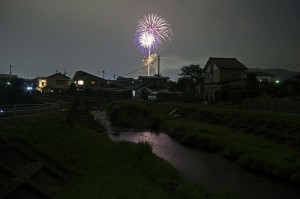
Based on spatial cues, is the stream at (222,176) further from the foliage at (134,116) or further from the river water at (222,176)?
the foliage at (134,116)

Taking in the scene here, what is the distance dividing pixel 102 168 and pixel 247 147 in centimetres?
1411

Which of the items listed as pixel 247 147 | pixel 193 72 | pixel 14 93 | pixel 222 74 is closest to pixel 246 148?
pixel 247 147

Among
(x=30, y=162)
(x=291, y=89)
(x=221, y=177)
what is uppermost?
(x=291, y=89)

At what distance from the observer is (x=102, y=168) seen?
68.7ft

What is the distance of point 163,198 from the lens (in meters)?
16.1

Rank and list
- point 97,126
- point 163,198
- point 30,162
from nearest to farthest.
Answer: point 163,198, point 30,162, point 97,126

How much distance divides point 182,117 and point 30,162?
4219 centimetres

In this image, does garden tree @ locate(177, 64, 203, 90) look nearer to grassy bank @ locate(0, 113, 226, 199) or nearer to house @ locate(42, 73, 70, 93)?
house @ locate(42, 73, 70, 93)

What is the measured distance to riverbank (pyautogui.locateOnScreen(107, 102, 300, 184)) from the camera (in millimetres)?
23922

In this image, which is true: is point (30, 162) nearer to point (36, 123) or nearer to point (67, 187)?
point (67, 187)

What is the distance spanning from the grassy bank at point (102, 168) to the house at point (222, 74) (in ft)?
159

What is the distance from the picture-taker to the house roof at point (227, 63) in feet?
252

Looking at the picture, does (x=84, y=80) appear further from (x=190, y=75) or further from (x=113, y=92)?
(x=190, y=75)

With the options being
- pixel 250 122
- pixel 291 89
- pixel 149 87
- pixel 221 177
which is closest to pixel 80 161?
pixel 221 177
